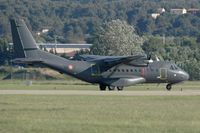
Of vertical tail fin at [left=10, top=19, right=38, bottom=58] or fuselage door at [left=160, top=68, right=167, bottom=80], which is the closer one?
fuselage door at [left=160, top=68, right=167, bottom=80]

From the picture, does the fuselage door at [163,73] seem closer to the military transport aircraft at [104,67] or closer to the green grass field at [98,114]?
the military transport aircraft at [104,67]

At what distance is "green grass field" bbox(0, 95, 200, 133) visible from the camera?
35812 mm

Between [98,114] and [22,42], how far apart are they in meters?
35.4

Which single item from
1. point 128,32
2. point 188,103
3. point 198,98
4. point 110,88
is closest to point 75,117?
point 188,103

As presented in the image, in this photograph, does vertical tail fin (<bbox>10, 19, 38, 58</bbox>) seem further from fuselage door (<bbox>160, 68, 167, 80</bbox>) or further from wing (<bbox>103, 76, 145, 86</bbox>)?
fuselage door (<bbox>160, 68, 167, 80</bbox>)

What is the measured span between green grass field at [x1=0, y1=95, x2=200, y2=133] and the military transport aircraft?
56.3ft

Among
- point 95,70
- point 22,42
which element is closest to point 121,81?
point 95,70

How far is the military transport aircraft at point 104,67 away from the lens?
73.9m

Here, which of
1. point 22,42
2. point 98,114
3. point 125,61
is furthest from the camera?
point 22,42

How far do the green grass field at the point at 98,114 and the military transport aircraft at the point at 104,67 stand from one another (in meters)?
17.1

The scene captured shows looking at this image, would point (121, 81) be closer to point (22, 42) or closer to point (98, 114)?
point (22, 42)

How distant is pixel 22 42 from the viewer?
76688 mm

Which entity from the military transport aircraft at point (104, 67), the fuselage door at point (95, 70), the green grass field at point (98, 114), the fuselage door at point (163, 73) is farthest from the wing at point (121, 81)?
the green grass field at point (98, 114)

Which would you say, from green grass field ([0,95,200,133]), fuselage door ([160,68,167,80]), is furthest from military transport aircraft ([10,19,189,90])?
green grass field ([0,95,200,133])
